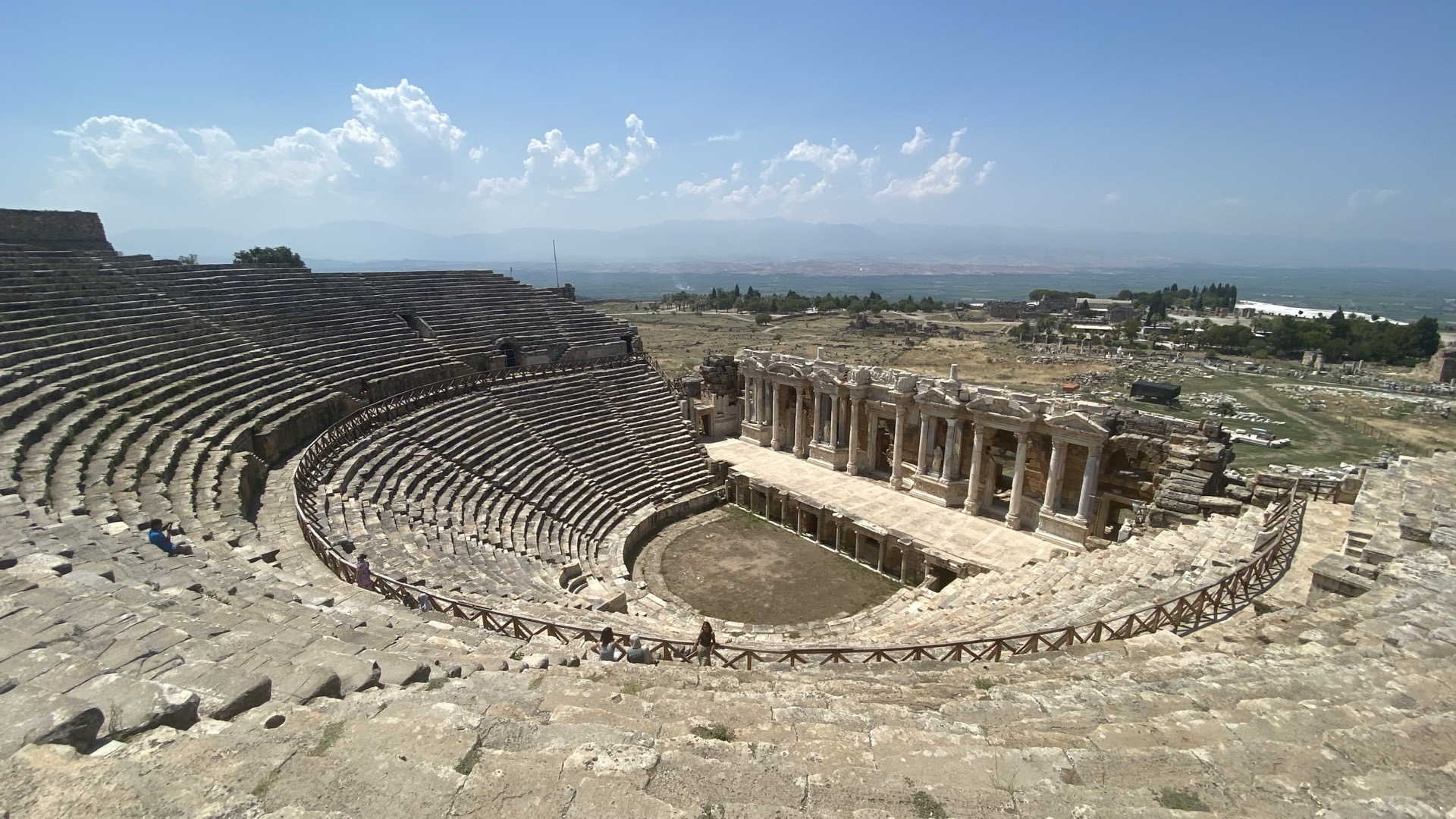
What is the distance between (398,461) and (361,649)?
15422 millimetres

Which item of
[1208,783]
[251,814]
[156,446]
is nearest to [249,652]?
[251,814]

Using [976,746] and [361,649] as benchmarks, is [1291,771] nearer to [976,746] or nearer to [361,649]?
[976,746]

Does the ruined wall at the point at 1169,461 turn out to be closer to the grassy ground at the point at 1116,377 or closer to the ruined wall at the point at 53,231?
the grassy ground at the point at 1116,377

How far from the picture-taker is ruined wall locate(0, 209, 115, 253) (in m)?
25.2

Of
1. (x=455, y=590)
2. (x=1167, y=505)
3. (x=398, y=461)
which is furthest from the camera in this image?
(x=398, y=461)

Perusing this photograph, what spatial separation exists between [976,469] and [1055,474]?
2835 mm

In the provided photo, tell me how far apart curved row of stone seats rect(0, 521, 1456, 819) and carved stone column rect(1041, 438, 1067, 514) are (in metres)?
14.3

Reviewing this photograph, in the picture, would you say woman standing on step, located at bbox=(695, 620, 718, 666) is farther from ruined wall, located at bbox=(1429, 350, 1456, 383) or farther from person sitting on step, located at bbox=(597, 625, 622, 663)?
ruined wall, located at bbox=(1429, 350, 1456, 383)

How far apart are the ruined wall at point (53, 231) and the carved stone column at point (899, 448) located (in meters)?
32.0

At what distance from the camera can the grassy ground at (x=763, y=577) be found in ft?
68.1

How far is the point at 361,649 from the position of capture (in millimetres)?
7441

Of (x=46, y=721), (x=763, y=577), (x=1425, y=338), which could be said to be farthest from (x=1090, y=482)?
(x=1425, y=338)

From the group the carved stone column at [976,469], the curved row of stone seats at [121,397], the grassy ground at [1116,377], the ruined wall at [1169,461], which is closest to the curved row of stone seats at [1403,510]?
the ruined wall at [1169,461]

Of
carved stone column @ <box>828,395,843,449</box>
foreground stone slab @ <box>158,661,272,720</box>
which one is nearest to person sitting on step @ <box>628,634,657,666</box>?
foreground stone slab @ <box>158,661,272,720</box>
